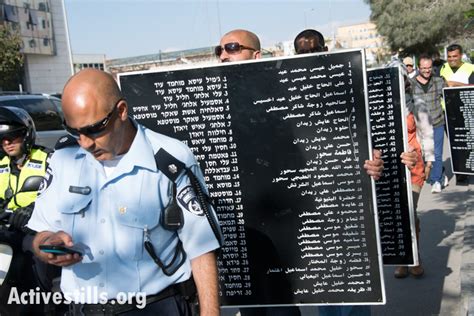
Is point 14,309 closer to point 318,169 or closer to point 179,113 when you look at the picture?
point 179,113

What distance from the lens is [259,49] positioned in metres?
3.97

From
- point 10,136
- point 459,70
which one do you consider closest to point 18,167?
point 10,136

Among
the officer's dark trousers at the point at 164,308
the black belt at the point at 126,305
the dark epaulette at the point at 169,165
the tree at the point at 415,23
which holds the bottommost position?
the officer's dark trousers at the point at 164,308

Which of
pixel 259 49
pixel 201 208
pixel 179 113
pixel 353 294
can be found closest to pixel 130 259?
pixel 201 208

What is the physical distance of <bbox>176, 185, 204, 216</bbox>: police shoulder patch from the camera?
2309 millimetres

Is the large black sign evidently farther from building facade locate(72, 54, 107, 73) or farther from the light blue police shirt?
building facade locate(72, 54, 107, 73)

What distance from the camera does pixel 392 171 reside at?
3684 millimetres

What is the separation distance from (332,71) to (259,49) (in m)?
1.09

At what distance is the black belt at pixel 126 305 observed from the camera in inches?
91.0

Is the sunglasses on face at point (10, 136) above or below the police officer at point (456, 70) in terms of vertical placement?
below

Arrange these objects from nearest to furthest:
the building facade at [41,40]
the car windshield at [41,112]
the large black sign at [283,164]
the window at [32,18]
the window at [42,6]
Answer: the large black sign at [283,164] → the car windshield at [41,112] → the building facade at [41,40] → the window at [32,18] → the window at [42,6]

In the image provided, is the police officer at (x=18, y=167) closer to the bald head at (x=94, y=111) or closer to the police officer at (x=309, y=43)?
the bald head at (x=94, y=111)

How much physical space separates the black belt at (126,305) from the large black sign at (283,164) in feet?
2.81

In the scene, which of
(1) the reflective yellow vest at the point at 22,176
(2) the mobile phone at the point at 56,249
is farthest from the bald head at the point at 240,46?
(2) the mobile phone at the point at 56,249
